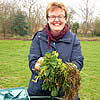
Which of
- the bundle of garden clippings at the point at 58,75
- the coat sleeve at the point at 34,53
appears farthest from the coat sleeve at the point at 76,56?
the coat sleeve at the point at 34,53

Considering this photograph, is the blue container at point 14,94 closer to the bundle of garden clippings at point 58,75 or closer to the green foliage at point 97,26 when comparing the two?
the bundle of garden clippings at point 58,75

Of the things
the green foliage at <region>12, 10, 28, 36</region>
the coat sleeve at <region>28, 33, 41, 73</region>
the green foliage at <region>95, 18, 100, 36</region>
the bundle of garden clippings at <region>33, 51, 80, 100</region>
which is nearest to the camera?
the bundle of garden clippings at <region>33, 51, 80, 100</region>

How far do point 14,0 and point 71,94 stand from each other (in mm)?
33117

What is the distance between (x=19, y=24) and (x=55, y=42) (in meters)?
29.1

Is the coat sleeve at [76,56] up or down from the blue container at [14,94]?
up

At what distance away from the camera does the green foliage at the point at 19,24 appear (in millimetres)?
30163

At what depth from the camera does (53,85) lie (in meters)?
1.85

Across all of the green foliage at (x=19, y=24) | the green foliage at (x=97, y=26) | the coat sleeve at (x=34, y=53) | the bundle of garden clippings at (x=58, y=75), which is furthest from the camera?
the green foliage at (x=97, y=26)

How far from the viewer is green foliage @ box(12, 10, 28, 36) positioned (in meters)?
30.2

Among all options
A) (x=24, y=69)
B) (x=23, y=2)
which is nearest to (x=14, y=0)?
(x=23, y=2)

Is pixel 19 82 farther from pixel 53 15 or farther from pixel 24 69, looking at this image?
pixel 53 15

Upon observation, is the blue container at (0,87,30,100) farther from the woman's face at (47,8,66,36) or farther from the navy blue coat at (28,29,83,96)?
the woman's face at (47,8,66,36)

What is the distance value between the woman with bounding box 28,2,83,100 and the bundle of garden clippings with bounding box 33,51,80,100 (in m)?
0.30

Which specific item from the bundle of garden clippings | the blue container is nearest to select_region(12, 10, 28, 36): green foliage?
the blue container
